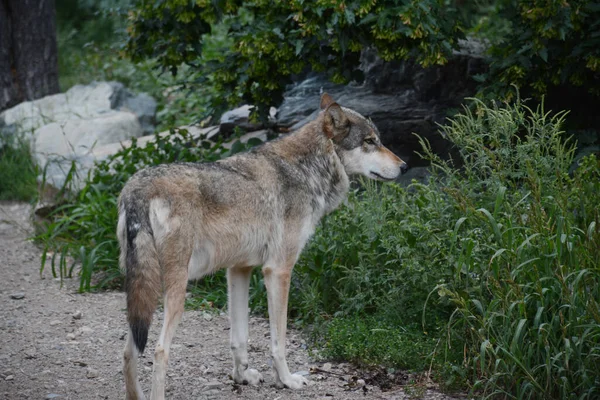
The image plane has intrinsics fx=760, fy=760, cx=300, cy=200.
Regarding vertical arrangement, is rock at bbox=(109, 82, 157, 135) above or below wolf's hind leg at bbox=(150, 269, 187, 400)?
above

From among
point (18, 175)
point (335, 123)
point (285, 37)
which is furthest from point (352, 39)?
point (18, 175)

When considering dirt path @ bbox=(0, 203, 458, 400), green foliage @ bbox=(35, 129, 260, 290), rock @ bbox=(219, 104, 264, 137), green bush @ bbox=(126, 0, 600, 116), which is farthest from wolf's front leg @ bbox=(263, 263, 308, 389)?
rock @ bbox=(219, 104, 264, 137)

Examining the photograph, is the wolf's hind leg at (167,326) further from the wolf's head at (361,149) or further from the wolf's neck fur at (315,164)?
the wolf's head at (361,149)

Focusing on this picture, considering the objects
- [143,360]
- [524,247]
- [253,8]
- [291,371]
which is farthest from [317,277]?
[253,8]

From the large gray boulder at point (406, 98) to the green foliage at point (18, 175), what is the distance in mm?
3571

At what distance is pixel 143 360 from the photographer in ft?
18.7

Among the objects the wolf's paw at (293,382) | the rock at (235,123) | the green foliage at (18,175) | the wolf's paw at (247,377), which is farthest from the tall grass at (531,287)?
the green foliage at (18,175)

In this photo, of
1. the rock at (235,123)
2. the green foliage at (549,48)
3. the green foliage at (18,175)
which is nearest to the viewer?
the green foliage at (549,48)


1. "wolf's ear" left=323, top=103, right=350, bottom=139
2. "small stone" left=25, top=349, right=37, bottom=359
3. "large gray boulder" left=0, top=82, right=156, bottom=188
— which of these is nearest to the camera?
"wolf's ear" left=323, top=103, right=350, bottom=139

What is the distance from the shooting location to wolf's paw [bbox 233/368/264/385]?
522cm

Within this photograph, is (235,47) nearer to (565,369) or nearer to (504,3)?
(504,3)

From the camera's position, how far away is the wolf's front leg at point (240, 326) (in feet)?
17.1

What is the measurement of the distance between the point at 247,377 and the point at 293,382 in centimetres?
34

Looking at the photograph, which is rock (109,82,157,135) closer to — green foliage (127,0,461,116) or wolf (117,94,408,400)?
green foliage (127,0,461,116)
